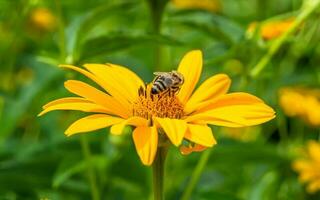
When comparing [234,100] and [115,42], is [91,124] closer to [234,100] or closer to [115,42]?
[234,100]

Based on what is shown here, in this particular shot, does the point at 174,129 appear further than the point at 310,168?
No

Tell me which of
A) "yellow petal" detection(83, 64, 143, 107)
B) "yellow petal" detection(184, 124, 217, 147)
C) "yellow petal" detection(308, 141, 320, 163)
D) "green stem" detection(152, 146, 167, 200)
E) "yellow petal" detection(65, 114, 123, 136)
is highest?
"yellow petal" detection(83, 64, 143, 107)

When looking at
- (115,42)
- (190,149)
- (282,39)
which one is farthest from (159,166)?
(282,39)

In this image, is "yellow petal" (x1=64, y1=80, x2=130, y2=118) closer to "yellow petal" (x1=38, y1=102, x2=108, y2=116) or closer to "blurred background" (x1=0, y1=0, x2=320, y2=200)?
"yellow petal" (x1=38, y1=102, x2=108, y2=116)

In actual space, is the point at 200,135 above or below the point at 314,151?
above

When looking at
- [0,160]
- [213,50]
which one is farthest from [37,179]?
[213,50]

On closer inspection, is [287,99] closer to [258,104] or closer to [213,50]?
[213,50]

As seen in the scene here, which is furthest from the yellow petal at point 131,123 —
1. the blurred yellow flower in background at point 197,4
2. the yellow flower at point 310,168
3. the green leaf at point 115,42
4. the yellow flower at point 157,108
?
the blurred yellow flower in background at point 197,4

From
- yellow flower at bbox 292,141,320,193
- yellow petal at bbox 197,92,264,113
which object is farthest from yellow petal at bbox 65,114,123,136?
yellow flower at bbox 292,141,320,193
